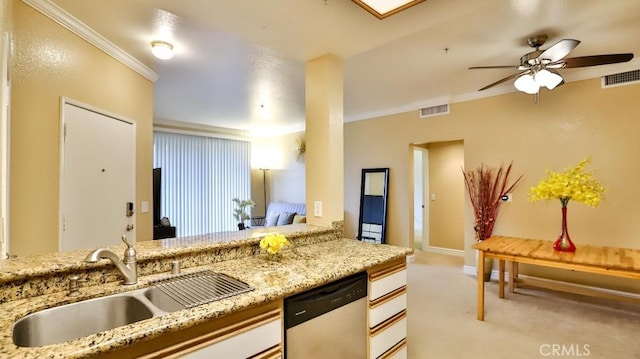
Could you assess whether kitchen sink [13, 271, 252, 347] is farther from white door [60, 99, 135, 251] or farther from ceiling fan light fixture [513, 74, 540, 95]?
ceiling fan light fixture [513, 74, 540, 95]

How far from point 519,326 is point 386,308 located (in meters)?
1.78

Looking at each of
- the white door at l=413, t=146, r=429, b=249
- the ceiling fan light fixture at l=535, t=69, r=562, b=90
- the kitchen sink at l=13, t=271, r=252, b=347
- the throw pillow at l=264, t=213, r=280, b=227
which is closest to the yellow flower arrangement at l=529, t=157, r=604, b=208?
the ceiling fan light fixture at l=535, t=69, r=562, b=90

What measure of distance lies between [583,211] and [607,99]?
1.25 metres

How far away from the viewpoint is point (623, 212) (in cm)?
326

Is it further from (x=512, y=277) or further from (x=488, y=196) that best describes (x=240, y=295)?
(x=488, y=196)

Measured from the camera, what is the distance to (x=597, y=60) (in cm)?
224

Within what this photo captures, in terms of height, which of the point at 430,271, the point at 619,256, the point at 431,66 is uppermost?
the point at 431,66

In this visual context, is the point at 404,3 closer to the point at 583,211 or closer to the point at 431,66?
Result: the point at 431,66

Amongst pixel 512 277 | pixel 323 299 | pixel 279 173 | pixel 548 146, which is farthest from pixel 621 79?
pixel 279 173

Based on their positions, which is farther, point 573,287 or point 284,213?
point 284,213

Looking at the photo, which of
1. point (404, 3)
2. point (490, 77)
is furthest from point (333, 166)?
Result: point (490, 77)

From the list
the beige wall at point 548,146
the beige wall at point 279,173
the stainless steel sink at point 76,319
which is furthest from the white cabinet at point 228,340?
the beige wall at point 279,173

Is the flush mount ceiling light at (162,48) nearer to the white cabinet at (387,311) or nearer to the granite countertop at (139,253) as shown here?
the granite countertop at (139,253)

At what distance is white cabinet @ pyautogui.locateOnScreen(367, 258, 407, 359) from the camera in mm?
1757
